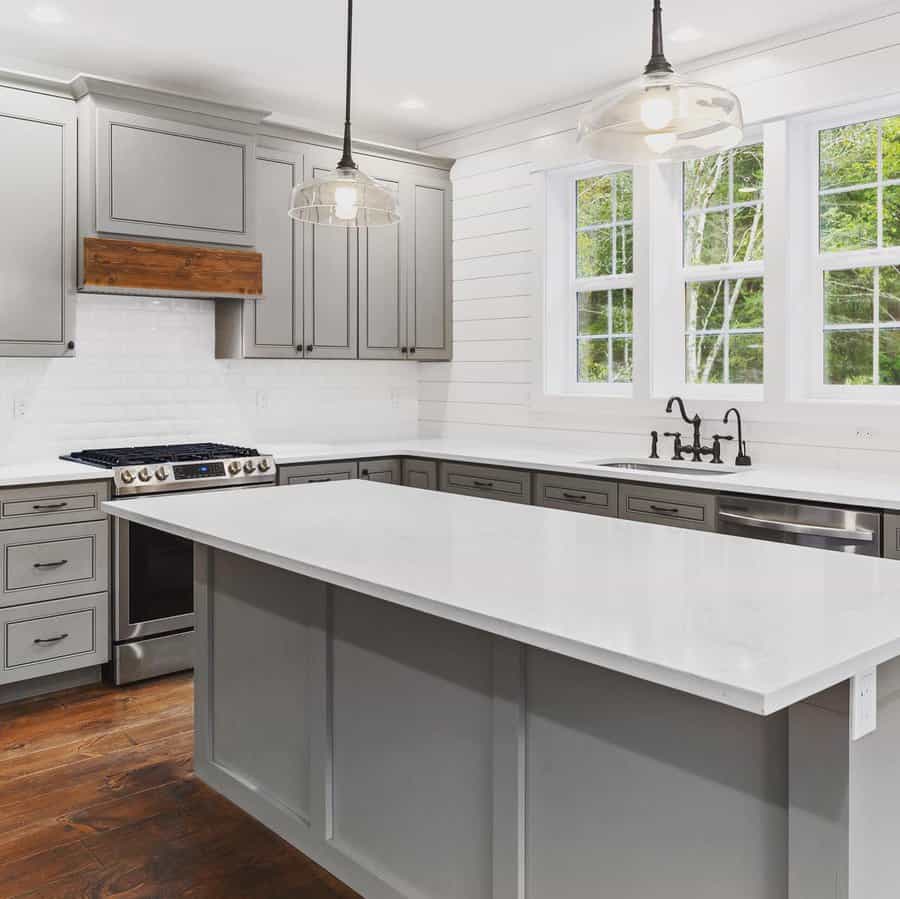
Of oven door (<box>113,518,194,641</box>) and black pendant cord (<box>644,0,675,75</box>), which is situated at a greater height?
black pendant cord (<box>644,0,675,75</box>)

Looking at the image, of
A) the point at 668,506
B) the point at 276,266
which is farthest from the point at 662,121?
the point at 276,266

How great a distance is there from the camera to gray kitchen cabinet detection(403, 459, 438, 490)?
475 centimetres

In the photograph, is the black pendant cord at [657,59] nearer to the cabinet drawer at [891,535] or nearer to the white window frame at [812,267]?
the cabinet drawer at [891,535]

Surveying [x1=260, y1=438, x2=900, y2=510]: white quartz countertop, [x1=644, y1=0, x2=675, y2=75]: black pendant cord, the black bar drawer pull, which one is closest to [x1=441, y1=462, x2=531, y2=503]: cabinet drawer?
[x1=260, y1=438, x2=900, y2=510]: white quartz countertop

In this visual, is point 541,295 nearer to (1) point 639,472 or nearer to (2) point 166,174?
(1) point 639,472

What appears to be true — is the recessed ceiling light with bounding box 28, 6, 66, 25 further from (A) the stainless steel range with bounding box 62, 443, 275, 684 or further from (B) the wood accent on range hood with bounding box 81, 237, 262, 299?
(A) the stainless steel range with bounding box 62, 443, 275, 684

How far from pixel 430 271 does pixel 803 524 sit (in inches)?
117

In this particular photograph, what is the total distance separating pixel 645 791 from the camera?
5.27 ft

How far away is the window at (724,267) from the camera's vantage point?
425 centimetres

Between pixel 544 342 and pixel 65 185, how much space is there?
2.54 m

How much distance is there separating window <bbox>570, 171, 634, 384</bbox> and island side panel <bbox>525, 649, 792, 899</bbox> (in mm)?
3306

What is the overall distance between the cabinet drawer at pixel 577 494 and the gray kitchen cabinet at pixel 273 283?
5.26 feet

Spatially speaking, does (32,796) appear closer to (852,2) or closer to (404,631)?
(404,631)

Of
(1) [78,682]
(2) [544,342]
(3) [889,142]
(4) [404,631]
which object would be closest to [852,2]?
(3) [889,142]
